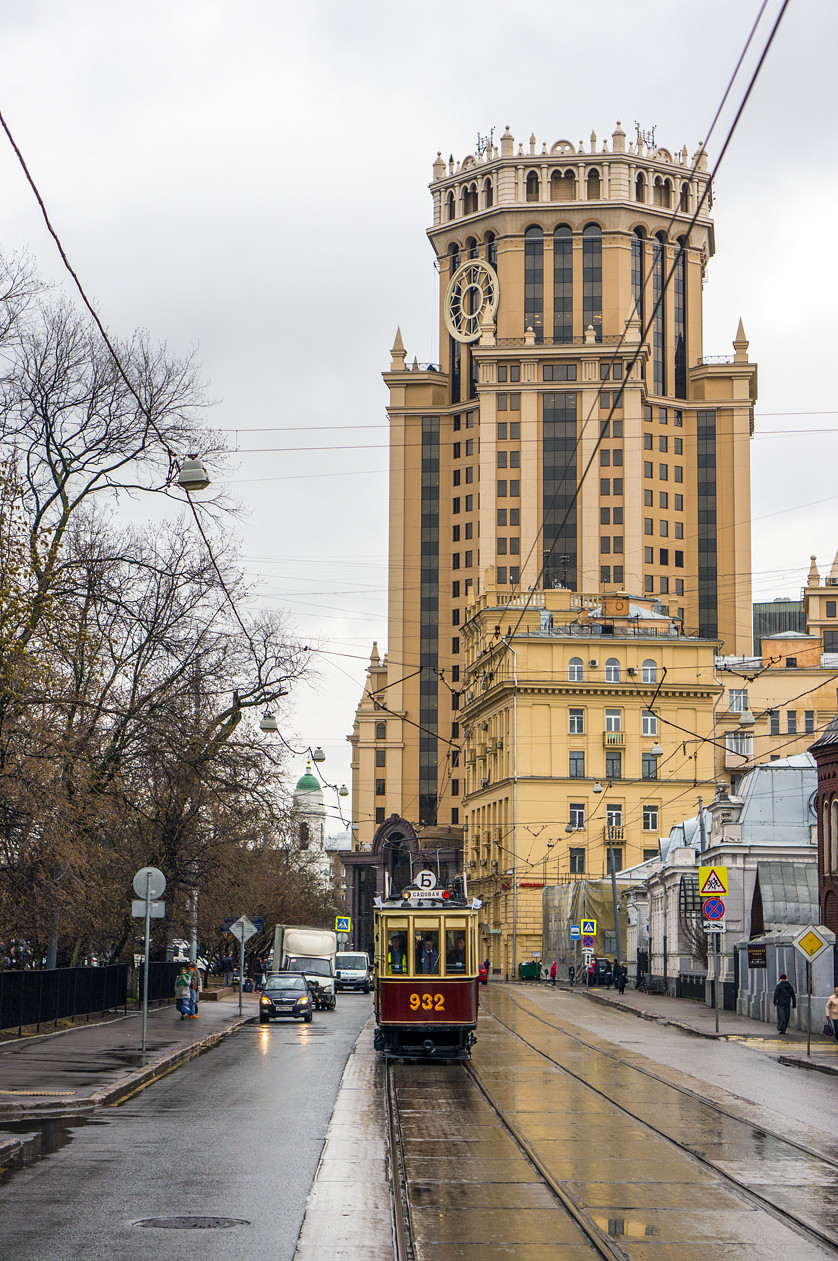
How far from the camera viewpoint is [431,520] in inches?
5344

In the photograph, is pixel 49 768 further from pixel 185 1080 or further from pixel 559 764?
pixel 559 764

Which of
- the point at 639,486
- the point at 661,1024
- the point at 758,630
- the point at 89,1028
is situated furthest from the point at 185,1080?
the point at 758,630

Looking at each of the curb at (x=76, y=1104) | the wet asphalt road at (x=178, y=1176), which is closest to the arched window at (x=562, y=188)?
the curb at (x=76, y=1104)

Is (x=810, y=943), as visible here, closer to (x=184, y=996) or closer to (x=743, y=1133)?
(x=743, y=1133)

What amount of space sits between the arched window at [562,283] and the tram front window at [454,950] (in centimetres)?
10972

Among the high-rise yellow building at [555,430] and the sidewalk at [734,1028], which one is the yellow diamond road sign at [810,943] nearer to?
the sidewalk at [734,1028]

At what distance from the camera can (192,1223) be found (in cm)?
1098

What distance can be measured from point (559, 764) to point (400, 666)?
47.6m

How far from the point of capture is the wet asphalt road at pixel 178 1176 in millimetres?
10250

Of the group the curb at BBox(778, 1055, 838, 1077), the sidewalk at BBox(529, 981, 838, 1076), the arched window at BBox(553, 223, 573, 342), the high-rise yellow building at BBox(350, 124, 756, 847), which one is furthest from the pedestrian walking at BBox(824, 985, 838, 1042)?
the arched window at BBox(553, 223, 573, 342)

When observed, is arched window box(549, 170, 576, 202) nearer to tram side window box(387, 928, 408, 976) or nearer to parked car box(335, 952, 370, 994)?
parked car box(335, 952, 370, 994)

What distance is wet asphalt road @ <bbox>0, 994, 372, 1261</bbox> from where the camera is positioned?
1025cm

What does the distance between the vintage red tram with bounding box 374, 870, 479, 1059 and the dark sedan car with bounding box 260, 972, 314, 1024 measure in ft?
42.9

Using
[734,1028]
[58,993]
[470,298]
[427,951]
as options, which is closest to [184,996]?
[58,993]
